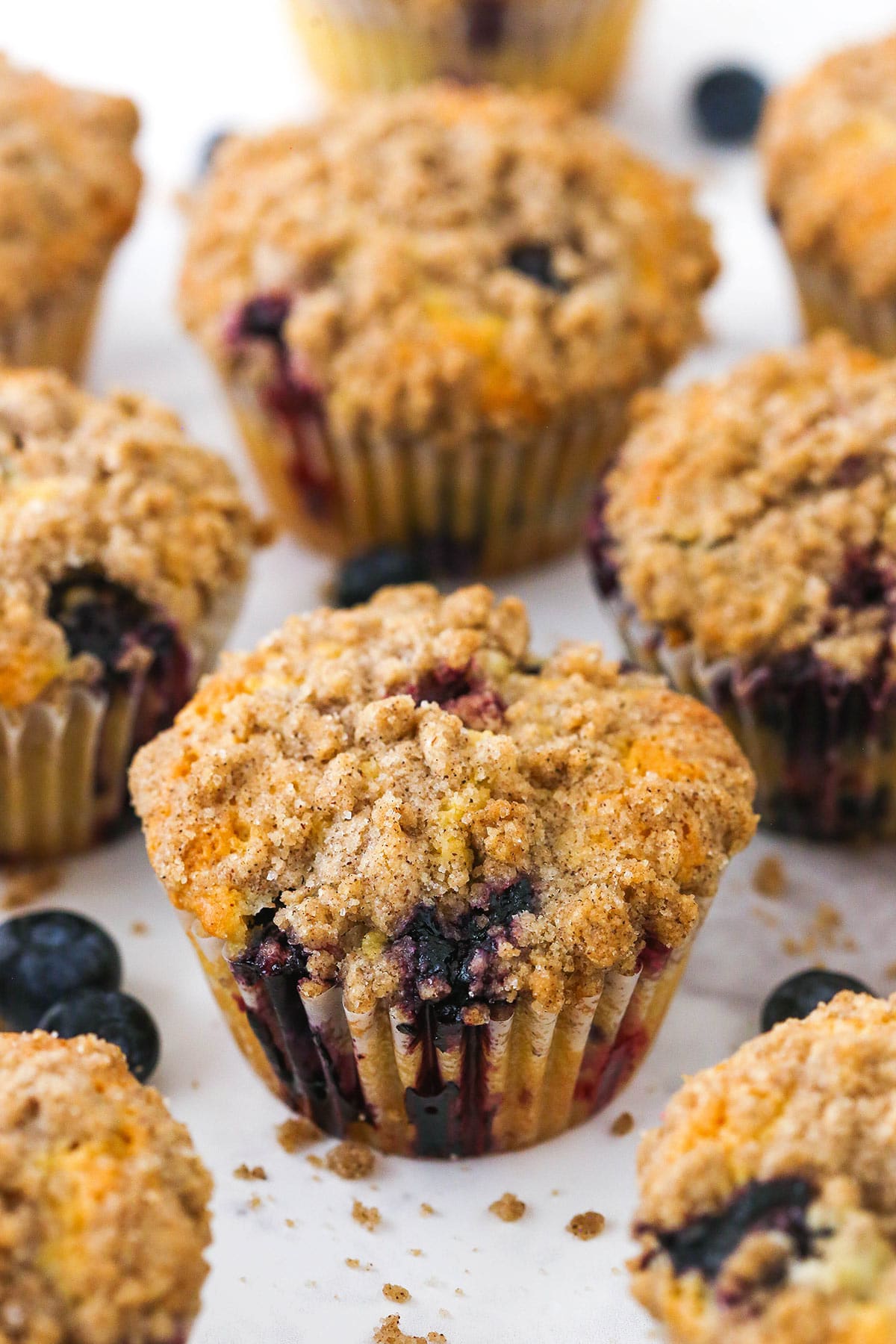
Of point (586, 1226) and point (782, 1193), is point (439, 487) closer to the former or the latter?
point (586, 1226)

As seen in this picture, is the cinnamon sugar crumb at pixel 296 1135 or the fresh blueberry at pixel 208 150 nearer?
the cinnamon sugar crumb at pixel 296 1135

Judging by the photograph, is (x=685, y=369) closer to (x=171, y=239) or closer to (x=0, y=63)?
(x=171, y=239)

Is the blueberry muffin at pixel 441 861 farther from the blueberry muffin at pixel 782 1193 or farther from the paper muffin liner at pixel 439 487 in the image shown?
the paper muffin liner at pixel 439 487

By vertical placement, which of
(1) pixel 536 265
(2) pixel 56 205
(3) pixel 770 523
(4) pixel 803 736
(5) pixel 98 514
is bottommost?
(4) pixel 803 736

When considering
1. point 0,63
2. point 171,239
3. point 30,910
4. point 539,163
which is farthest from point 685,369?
point 30,910

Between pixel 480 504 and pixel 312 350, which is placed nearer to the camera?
pixel 312 350

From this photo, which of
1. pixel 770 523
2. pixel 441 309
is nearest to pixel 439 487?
pixel 441 309

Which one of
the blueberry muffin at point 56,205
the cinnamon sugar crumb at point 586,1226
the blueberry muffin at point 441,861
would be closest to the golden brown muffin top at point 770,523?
the blueberry muffin at point 441,861
